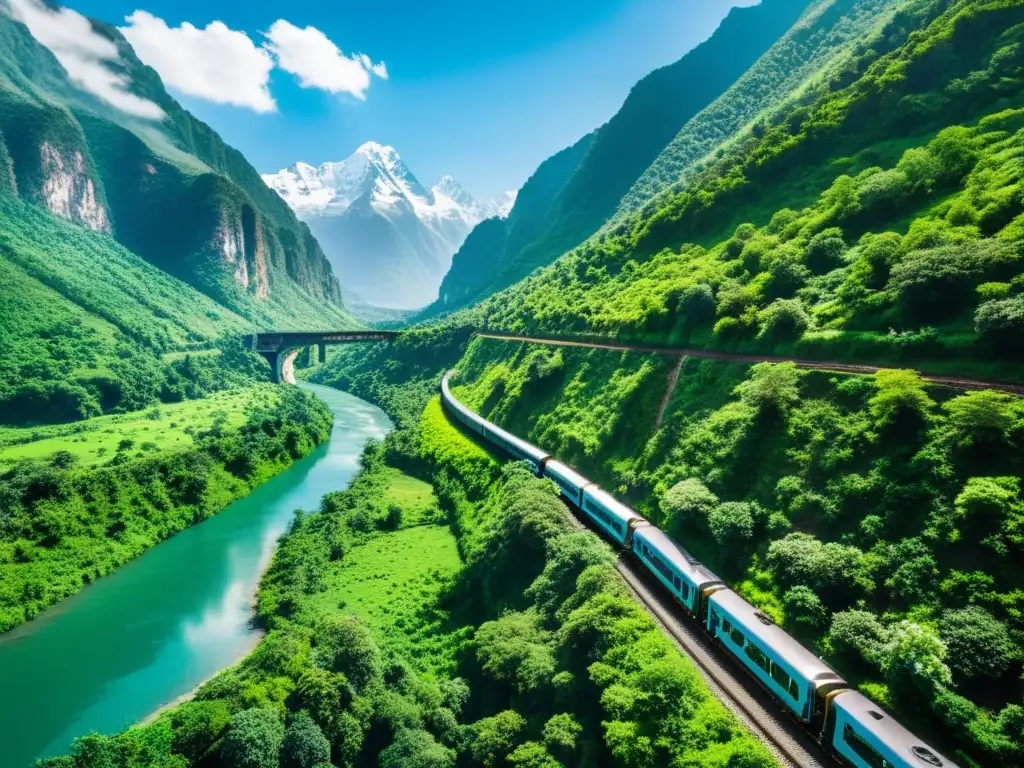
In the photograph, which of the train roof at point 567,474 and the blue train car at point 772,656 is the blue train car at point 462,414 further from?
the blue train car at point 772,656

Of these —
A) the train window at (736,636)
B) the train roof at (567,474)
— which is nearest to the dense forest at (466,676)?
the train roof at (567,474)

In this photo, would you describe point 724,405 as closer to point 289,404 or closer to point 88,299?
point 289,404

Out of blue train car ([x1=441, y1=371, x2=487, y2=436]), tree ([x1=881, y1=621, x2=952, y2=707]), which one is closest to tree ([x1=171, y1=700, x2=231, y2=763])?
tree ([x1=881, y1=621, x2=952, y2=707])

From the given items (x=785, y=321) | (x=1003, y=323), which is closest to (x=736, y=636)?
(x=1003, y=323)

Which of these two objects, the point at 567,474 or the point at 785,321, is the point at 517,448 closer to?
the point at 567,474

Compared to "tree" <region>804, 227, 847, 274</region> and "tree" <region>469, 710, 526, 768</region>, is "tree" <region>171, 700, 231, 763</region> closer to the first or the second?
"tree" <region>469, 710, 526, 768</region>
